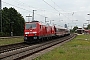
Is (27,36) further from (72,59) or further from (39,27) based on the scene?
(72,59)

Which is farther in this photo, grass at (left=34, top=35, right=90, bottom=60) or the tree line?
the tree line

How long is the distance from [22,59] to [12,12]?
7977cm

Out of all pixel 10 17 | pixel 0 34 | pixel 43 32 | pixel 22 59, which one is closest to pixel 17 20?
pixel 10 17

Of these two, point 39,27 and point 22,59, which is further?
point 39,27

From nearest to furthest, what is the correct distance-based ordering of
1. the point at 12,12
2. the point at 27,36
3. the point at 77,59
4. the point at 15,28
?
the point at 77,59 → the point at 27,36 → the point at 15,28 → the point at 12,12

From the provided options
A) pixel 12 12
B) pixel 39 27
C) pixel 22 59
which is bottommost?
pixel 22 59

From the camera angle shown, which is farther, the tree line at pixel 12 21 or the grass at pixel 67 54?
the tree line at pixel 12 21

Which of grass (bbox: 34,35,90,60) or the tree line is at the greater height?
the tree line

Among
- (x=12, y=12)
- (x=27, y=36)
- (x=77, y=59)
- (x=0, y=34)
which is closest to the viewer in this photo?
Result: (x=77, y=59)

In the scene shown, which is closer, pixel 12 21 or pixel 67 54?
pixel 67 54

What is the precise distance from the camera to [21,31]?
90750mm

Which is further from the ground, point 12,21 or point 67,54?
point 12,21

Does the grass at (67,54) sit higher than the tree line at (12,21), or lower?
lower

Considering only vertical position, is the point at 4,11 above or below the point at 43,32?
above
